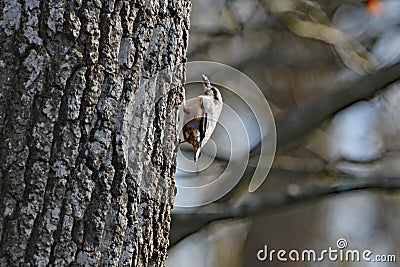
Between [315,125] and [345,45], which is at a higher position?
[345,45]

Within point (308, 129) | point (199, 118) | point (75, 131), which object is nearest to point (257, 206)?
point (308, 129)

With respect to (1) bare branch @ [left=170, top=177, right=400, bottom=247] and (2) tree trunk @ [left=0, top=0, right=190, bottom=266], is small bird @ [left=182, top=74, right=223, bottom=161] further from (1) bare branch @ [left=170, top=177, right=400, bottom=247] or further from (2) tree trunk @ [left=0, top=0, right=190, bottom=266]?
(1) bare branch @ [left=170, top=177, right=400, bottom=247]

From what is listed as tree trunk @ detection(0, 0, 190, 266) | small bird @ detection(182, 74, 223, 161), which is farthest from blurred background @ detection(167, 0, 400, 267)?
tree trunk @ detection(0, 0, 190, 266)

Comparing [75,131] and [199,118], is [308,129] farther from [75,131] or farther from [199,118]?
[75,131]

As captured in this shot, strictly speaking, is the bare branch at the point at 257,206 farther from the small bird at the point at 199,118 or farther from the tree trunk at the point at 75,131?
the tree trunk at the point at 75,131

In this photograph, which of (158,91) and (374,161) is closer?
(158,91)

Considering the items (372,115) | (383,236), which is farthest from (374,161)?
(383,236)

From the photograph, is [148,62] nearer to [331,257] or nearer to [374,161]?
[374,161]
